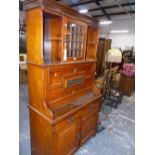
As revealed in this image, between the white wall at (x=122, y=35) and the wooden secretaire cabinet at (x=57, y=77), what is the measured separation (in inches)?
310

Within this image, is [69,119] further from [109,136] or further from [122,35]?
[122,35]

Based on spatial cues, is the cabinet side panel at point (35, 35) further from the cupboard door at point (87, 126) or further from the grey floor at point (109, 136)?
the grey floor at point (109, 136)

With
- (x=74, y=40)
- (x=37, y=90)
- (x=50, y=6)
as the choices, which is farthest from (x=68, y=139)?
(x=50, y=6)

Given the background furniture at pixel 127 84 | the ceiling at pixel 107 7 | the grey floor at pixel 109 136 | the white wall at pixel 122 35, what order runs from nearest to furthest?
the grey floor at pixel 109 136 → the background furniture at pixel 127 84 → the ceiling at pixel 107 7 → the white wall at pixel 122 35

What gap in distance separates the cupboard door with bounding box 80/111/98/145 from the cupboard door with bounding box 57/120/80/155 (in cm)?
13

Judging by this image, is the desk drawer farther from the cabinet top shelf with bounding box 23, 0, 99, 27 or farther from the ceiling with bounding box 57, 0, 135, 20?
the ceiling with bounding box 57, 0, 135, 20

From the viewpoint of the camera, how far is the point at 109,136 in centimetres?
268

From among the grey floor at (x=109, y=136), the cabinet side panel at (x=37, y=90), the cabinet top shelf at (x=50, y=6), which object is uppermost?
the cabinet top shelf at (x=50, y=6)

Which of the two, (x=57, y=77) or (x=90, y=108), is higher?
(x=57, y=77)

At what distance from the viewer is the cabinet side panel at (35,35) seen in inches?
57.4

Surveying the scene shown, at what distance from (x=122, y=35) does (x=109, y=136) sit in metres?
8.62

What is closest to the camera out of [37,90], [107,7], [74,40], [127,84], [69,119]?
[37,90]

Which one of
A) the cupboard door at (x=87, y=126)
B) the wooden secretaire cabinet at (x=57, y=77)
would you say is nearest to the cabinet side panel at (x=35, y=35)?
the wooden secretaire cabinet at (x=57, y=77)
